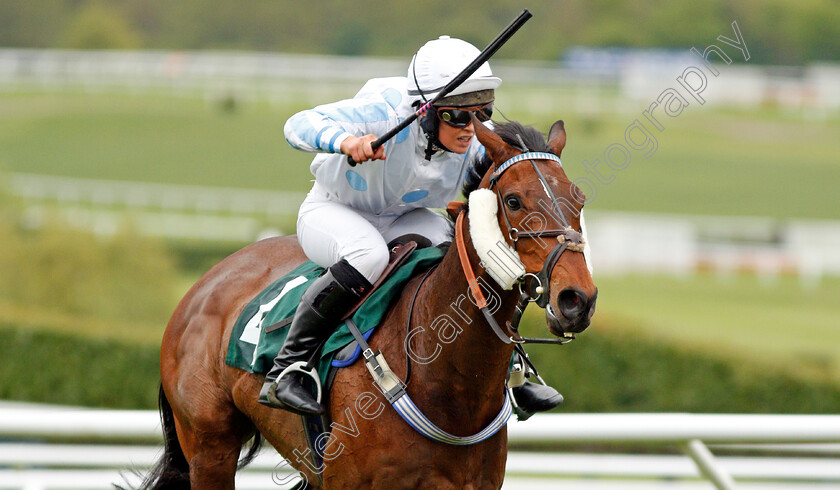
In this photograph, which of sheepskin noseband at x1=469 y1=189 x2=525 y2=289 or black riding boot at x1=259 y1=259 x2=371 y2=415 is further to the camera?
black riding boot at x1=259 y1=259 x2=371 y2=415

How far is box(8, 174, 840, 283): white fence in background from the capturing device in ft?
56.0

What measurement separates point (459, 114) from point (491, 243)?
1.68 ft

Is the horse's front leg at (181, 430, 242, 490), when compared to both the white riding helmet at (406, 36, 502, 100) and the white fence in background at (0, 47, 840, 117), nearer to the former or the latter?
the white riding helmet at (406, 36, 502, 100)

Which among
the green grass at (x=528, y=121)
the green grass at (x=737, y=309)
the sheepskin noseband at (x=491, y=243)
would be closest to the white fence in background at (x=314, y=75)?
the green grass at (x=528, y=121)

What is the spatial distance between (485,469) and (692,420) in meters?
1.33

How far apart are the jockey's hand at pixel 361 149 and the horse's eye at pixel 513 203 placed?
43 centimetres

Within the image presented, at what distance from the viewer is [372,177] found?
3.21 metres

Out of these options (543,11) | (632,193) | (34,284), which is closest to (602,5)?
(543,11)

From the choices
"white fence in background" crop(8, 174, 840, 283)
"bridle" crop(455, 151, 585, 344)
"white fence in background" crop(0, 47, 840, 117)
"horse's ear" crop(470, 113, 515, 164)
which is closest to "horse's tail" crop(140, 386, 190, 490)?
"bridle" crop(455, 151, 585, 344)

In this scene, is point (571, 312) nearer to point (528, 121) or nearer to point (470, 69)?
point (470, 69)

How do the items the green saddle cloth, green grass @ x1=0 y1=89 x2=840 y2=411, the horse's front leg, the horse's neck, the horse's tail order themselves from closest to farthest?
1. the horse's neck
2. the green saddle cloth
3. the horse's front leg
4. the horse's tail
5. green grass @ x1=0 y1=89 x2=840 y2=411

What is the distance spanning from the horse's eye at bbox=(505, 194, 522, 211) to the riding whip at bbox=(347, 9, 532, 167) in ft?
1.31

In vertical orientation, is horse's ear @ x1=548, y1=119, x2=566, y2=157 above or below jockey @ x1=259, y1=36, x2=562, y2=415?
above

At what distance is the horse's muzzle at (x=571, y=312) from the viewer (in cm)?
235
